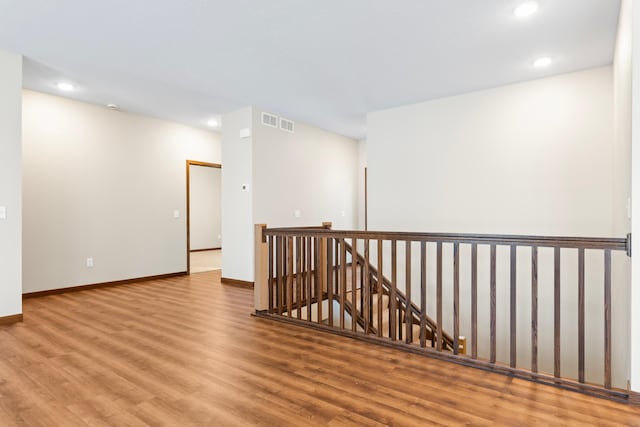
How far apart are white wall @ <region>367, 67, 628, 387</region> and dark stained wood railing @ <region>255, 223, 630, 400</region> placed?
0.40 ft

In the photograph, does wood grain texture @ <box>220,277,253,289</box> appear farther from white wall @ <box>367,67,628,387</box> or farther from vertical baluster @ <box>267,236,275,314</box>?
white wall @ <box>367,67,628,387</box>

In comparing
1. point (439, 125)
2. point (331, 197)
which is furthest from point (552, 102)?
point (331, 197)

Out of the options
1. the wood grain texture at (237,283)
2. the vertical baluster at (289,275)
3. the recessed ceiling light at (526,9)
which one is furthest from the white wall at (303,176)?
the recessed ceiling light at (526,9)

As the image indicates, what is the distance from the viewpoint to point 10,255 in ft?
11.7

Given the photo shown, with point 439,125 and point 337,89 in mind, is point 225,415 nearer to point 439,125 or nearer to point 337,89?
point 337,89

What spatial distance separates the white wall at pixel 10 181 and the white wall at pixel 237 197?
103 inches

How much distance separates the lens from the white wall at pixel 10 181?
11.5 ft

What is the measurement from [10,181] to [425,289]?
413 cm

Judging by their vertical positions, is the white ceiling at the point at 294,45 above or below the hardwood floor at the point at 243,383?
above

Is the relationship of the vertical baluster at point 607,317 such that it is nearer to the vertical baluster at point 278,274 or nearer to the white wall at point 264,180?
the vertical baluster at point 278,274

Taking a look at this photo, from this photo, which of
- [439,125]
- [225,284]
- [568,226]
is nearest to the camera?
[568,226]

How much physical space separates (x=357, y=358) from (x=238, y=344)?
1.01 meters

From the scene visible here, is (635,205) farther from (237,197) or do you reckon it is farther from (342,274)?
(237,197)

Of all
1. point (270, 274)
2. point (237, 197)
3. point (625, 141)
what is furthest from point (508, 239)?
point (237, 197)
